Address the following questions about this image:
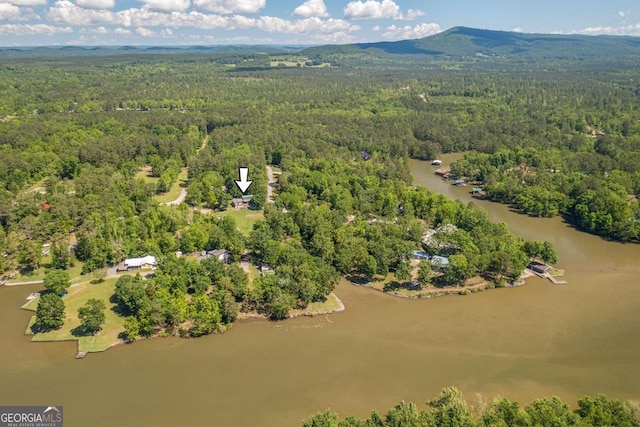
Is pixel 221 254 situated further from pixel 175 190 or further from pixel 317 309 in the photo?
pixel 175 190

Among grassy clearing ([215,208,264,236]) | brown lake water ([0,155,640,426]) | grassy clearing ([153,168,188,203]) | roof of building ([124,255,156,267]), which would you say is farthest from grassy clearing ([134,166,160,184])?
brown lake water ([0,155,640,426])

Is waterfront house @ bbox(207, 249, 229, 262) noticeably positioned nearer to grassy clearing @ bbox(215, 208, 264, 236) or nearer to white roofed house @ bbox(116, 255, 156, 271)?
white roofed house @ bbox(116, 255, 156, 271)

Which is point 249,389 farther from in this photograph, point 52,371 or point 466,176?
point 466,176

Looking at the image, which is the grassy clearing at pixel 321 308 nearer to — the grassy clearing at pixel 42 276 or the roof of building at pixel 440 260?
the roof of building at pixel 440 260

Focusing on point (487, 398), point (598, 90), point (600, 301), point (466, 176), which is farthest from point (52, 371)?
point (598, 90)

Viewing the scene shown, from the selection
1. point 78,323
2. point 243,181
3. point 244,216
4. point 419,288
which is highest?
point 243,181

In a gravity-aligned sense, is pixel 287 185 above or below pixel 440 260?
above

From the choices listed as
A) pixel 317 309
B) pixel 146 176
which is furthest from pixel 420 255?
pixel 146 176
